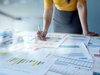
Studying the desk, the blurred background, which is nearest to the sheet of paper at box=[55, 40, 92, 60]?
the desk

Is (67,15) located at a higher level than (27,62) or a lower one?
higher

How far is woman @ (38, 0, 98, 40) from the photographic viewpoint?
1394mm

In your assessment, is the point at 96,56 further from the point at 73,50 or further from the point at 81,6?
the point at 81,6

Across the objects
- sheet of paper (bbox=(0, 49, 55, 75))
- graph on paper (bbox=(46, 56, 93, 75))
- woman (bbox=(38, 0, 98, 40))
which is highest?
woman (bbox=(38, 0, 98, 40))

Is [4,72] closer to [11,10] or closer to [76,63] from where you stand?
[76,63]

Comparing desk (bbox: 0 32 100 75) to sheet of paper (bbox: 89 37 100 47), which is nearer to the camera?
desk (bbox: 0 32 100 75)

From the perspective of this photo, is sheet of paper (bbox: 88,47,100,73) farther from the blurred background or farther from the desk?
the blurred background

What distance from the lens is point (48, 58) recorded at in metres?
0.77

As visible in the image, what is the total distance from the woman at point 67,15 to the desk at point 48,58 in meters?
0.39

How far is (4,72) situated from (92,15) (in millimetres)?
1695

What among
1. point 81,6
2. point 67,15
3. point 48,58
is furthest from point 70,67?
point 67,15

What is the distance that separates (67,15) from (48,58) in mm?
860

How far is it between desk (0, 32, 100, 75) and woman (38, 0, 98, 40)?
39 cm

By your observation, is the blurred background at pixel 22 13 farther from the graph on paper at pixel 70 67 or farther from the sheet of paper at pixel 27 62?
the graph on paper at pixel 70 67
